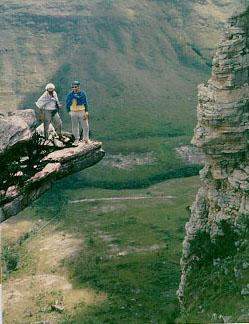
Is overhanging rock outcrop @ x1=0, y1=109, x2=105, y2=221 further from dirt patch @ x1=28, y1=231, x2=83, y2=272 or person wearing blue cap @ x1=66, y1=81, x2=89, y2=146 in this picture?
dirt patch @ x1=28, y1=231, x2=83, y2=272

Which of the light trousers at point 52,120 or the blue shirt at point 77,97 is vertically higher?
the blue shirt at point 77,97

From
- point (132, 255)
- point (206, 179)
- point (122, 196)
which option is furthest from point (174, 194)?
point (206, 179)

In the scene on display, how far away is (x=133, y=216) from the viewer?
496 ft

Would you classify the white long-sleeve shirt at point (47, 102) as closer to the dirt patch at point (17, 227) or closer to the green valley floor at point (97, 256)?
the green valley floor at point (97, 256)

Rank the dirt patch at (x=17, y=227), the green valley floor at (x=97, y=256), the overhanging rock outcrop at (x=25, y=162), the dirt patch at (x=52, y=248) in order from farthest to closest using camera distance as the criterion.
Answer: the dirt patch at (x=17, y=227) < the dirt patch at (x=52, y=248) < the green valley floor at (x=97, y=256) < the overhanging rock outcrop at (x=25, y=162)

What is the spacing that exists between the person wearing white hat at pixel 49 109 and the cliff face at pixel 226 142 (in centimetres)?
3909

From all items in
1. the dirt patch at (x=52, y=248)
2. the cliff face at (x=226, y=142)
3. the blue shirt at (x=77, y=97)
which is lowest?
the dirt patch at (x=52, y=248)

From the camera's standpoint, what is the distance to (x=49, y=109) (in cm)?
3150

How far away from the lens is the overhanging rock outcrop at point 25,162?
81.7ft

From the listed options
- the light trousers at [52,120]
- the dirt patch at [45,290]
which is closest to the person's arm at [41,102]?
the light trousers at [52,120]

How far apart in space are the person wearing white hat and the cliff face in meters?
39.1

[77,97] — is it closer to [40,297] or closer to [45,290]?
[40,297]

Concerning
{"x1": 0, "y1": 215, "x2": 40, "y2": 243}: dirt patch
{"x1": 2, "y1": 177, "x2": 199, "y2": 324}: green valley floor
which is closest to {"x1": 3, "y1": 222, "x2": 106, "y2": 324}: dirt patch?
{"x1": 2, "y1": 177, "x2": 199, "y2": 324}: green valley floor

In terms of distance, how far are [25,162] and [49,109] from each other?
19.1 feet
